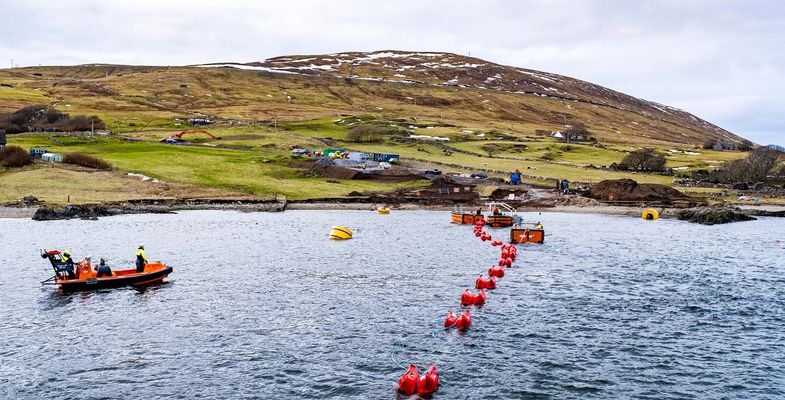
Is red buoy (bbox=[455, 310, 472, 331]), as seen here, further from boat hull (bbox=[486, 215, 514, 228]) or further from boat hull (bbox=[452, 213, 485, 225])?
boat hull (bbox=[452, 213, 485, 225])

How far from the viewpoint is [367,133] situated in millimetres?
199250

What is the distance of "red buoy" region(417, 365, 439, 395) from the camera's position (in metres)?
32.8

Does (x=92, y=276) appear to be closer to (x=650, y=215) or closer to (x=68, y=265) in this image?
(x=68, y=265)

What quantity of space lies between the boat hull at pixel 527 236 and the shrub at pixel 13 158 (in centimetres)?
9592

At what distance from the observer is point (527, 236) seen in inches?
3322

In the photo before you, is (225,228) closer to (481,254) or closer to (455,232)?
(455,232)

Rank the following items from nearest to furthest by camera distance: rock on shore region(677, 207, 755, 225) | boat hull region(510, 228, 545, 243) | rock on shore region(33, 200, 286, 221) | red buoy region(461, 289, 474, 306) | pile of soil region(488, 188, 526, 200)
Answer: red buoy region(461, 289, 474, 306), boat hull region(510, 228, 545, 243), rock on shore region(33, 200, 286, 221), rock on shore region(677, 207, 755, 225), pile of soil region(488, 188, 526, 200)

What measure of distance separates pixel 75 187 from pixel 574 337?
10232 cm

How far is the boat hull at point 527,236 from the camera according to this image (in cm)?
8406

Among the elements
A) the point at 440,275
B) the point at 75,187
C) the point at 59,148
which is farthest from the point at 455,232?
the point at 59,148

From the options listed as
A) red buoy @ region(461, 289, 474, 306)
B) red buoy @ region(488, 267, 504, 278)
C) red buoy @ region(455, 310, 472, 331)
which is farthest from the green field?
red buoy @ region(455, 310, 472, 331)

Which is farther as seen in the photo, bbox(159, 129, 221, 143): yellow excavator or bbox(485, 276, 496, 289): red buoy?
bbox(159, 129, 221, 143): yellow excavator

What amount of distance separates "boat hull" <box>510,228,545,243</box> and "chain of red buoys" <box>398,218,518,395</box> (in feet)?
6.49

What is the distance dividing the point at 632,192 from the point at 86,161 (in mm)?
106364
